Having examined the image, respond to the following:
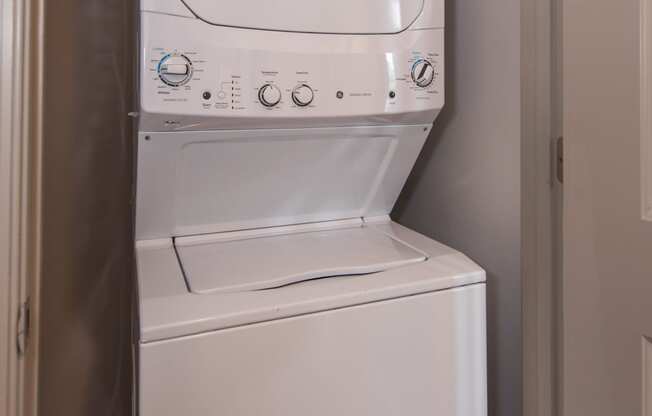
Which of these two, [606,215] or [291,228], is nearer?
[606,215]

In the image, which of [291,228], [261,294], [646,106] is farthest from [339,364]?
[646,106]

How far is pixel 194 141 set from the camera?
1085 millimetres

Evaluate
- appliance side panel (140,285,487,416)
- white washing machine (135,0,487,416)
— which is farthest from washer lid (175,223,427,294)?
appliance side panel (140,285,487,416)

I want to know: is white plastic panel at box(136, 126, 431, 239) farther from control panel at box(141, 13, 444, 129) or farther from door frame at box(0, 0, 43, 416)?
door frame at box(0, 0, 43, 416)

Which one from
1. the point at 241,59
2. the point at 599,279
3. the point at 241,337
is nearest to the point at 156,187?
the point at 241,59

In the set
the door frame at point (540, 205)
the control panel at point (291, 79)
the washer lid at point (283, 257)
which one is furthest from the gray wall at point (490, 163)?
the washer lid at point (283, 257)

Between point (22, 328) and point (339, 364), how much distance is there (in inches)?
22.3

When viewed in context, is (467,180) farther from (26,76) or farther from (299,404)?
(26,76)

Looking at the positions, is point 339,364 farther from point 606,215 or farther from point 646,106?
point 646,106

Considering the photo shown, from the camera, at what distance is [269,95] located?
1.06 metres

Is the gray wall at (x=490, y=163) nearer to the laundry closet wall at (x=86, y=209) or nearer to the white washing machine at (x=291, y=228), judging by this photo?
the white washing machine at (x=291, y=228)

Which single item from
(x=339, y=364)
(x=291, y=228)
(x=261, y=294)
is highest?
(x=291, y=228)

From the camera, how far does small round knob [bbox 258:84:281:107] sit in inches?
41.4

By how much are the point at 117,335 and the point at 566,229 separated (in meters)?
1.40
